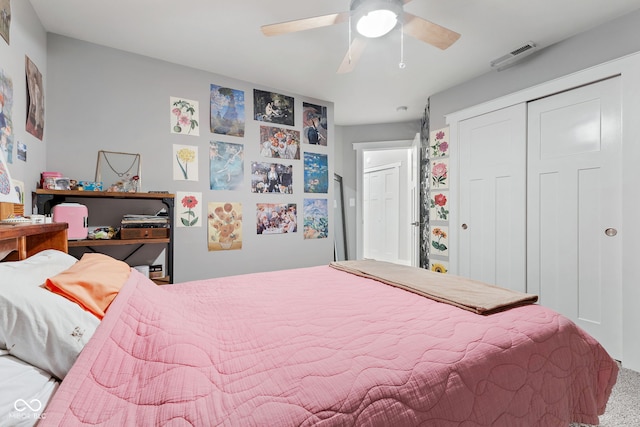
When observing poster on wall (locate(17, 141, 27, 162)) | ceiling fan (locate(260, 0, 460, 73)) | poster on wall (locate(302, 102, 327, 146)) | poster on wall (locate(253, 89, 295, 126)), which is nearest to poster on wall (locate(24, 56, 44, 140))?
poster on wall (locate(17, 141, 27, 162))

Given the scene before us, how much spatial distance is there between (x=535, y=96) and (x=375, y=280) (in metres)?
2.27

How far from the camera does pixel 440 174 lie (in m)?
3.53

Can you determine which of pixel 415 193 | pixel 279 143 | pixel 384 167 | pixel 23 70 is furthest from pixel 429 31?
pixel 384 167

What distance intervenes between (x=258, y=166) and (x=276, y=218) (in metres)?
0.61

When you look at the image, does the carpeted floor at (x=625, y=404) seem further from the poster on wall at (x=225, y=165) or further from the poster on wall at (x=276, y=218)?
the poster on wall at (x=225, y=165)

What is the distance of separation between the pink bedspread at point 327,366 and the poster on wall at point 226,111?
2095mm

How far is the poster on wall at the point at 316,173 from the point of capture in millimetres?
3588

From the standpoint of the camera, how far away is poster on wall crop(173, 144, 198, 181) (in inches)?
110

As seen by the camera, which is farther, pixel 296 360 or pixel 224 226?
pixel 224 226

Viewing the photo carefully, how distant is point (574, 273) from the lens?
7.97 feet

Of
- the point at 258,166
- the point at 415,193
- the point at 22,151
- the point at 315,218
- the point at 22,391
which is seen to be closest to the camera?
the point at 22,391

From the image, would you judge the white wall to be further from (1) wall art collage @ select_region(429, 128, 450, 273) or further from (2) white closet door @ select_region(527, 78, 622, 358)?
(2) white closet door @ select_region(527, 78, 622, 358)

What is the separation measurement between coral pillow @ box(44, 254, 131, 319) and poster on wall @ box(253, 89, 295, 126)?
7.88 feet

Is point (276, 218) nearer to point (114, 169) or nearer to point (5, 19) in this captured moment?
point (114, 169)
